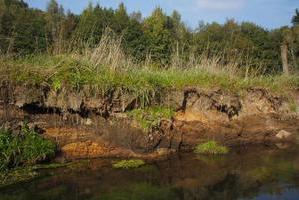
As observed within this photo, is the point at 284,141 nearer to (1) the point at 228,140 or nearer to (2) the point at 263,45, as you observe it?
(1) the point at 228,140

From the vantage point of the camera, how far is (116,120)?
32.7 ft

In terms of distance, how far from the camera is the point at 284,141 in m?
12.5

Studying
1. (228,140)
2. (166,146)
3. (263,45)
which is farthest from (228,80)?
(263,45)

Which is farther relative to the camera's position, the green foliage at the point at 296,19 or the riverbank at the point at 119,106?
the green foliage at the point at 296,19

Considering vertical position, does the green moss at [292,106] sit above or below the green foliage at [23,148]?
above

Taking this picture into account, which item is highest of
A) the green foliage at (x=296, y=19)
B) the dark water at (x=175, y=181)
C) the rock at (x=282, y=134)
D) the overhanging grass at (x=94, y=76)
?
the green foliage at (x=296, y=19)

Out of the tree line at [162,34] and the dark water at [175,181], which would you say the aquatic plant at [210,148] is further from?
the tree line at [162,34]

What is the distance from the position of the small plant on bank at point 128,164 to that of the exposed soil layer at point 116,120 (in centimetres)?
60


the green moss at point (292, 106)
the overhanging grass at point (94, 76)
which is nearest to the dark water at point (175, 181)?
the overhanging grass at point (94, 76)

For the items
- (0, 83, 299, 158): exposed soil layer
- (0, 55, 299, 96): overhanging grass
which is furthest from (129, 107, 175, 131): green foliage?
(0, 55, 299, 96): overhanging grass

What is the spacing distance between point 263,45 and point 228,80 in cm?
1762

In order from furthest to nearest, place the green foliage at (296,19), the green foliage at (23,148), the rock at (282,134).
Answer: the green foliage at (296,19) < the rock at (282,134) < the green foliage at (23,148)

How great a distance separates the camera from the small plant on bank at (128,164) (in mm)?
8920

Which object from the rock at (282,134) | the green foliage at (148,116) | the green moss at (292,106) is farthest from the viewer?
the green moss at (292,106)
